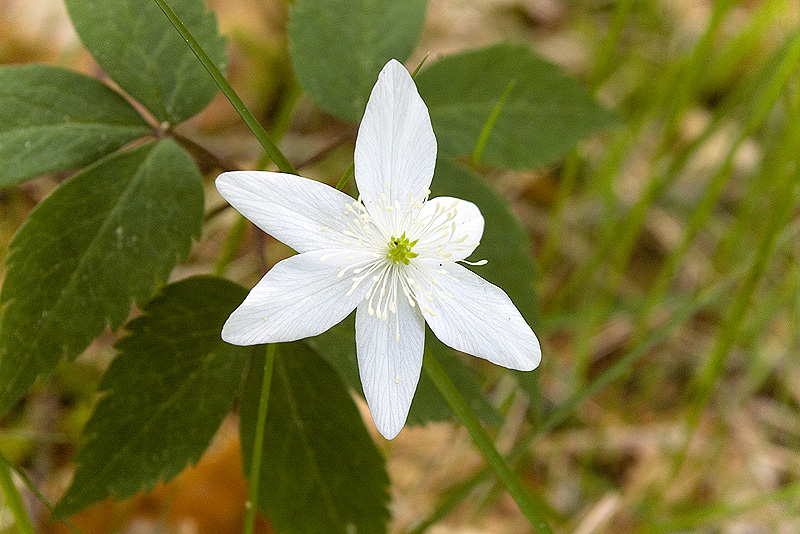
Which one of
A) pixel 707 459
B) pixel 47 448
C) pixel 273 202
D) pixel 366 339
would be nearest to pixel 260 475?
pixel 366 339

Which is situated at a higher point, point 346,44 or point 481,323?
point 346,44

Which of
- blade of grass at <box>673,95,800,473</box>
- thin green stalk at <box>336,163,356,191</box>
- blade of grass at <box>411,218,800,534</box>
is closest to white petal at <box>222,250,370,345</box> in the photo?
thin green stalk at <box>336,163,356,191</box>

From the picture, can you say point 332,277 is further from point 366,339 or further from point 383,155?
point 383,155

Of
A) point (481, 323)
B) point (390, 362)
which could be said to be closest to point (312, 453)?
point (390, 362)

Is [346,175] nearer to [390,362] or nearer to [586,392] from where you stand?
[390,362]

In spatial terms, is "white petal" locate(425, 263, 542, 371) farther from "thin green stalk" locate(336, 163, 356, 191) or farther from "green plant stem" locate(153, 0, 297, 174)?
"green plant stem" locate(153, 0, 297, 174)

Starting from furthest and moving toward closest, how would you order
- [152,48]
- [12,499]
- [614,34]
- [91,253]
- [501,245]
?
1. [614,34]
2. [501,245]
3. [152,48]
4. [91,253]
5. [12,499]
